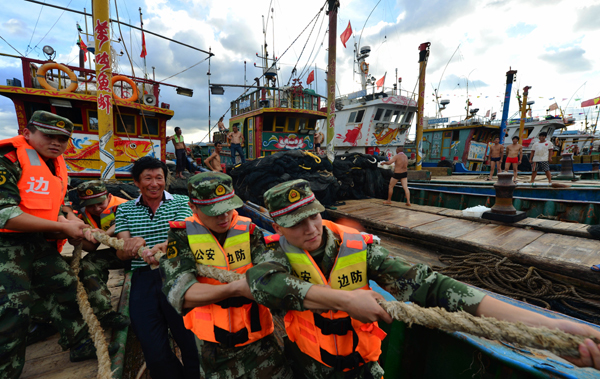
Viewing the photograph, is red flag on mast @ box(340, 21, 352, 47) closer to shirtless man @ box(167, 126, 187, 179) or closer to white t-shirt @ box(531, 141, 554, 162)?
shirtless man @ box(167, 126, 187, 179)

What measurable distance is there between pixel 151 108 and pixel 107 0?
14.4 ft

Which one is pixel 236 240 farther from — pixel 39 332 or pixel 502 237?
pixel 502 237

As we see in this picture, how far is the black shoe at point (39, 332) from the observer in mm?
2518

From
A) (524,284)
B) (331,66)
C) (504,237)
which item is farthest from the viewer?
(331,66)

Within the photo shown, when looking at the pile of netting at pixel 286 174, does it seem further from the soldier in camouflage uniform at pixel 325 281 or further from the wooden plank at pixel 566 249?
the soldier in camouflage uniform at pixel 325 281

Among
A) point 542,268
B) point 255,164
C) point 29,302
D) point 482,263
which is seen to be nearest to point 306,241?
point 29,302

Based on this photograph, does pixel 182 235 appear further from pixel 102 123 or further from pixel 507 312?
pixel 102 123

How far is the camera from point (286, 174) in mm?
6781

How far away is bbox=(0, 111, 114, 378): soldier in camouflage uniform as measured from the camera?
5.69 feet

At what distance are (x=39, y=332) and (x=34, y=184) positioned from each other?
1744 millimetres

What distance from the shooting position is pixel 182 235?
166 centimetres

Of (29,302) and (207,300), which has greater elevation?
(207,300)

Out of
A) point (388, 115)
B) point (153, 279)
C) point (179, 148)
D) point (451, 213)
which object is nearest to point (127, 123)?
point (179, 148)

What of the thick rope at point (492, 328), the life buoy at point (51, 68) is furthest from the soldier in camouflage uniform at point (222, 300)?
the life buoy at point (51, 68)
